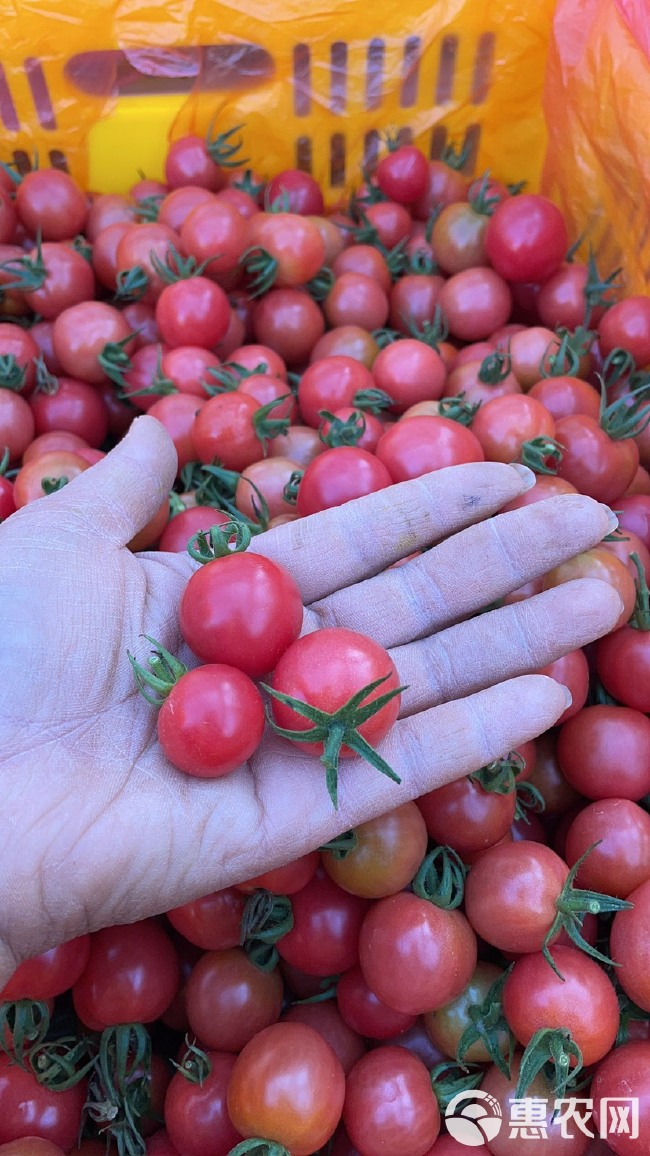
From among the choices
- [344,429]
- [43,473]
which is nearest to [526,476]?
[344,429]

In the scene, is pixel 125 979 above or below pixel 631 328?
below

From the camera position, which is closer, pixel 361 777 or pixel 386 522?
pixel 361 777

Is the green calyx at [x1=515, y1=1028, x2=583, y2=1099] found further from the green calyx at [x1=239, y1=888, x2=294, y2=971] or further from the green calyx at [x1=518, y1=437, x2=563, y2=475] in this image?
the green calyx at [x1=518, y1=437, x2=563, y2=475]

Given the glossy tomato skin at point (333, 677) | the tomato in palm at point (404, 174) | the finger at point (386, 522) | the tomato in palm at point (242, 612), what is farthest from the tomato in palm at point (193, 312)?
the glossy tomato skin at point (333, 677)

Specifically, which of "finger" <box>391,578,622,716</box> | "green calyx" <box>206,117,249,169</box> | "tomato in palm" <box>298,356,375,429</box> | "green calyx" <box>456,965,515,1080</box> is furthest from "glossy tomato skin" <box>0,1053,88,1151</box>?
"green calyx" <box>206,117,249,169</box>

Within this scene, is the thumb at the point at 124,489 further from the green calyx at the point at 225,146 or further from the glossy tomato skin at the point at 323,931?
the green calyx at the point at 225,146

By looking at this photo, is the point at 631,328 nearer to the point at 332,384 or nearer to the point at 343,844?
the point at 332,384
